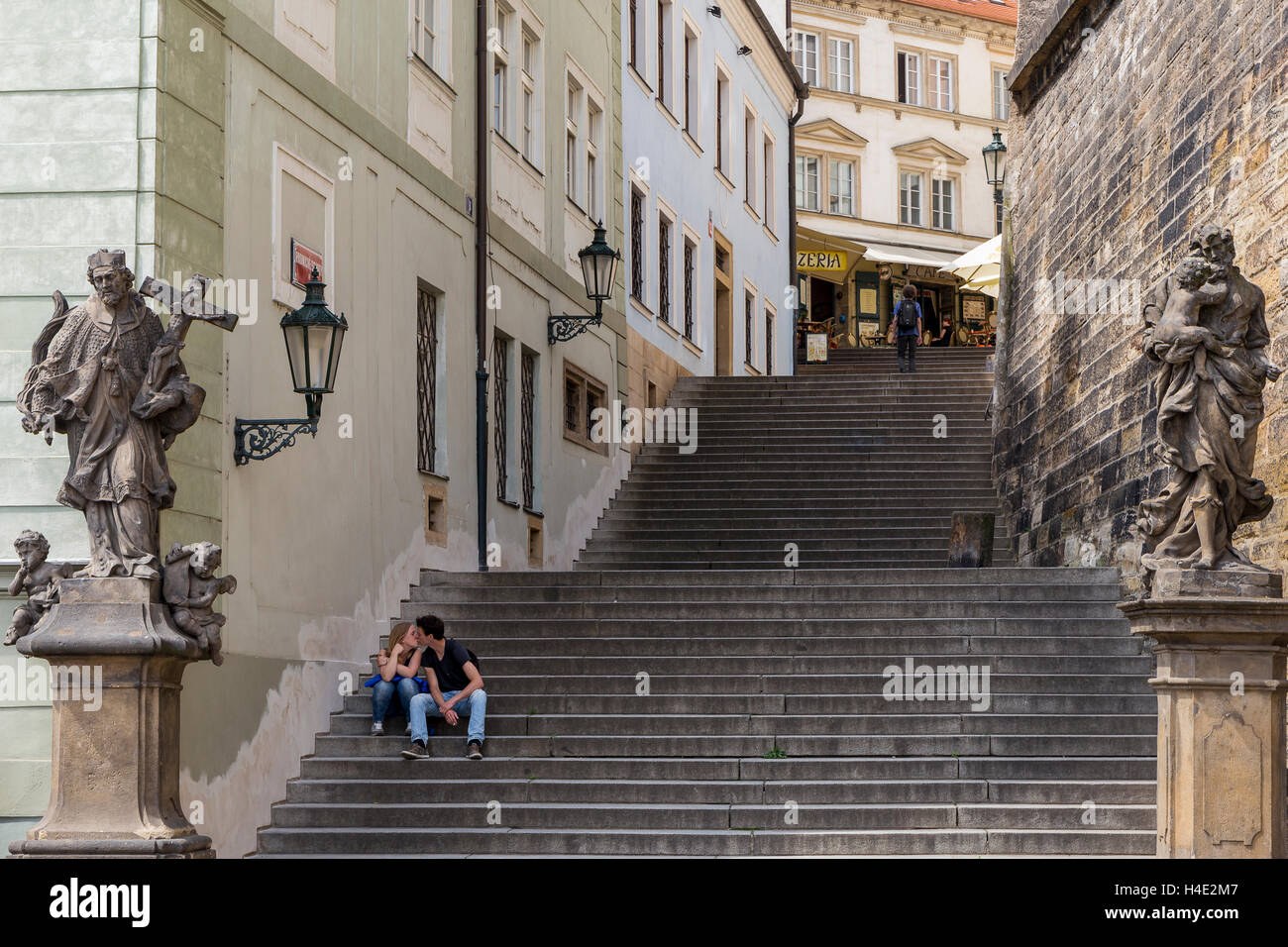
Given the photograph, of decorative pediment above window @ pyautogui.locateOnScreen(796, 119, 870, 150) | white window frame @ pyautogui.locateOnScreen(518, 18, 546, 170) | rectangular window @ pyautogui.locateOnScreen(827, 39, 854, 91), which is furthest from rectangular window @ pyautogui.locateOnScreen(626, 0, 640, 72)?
rectangular window @ pyautogui.locateOnScreen(827, 39, 854, 91)

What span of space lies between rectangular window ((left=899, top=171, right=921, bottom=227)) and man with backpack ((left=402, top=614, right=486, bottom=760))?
38.0 meters

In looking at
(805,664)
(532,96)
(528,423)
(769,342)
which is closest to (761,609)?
(805,664)

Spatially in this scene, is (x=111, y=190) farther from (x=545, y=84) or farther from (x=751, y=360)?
(x=751, y=360)

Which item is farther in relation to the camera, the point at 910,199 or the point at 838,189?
the point at 910,199

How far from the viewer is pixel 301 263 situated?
12.9 meters

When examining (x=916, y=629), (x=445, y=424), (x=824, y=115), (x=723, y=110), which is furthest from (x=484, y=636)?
(x=824, y=115)

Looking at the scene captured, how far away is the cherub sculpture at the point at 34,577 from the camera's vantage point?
9.16 metres

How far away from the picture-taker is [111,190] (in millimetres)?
10648

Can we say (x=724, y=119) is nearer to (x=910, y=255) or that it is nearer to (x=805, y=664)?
(x=910, y=255)

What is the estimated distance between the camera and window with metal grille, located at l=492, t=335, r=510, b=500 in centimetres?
1778

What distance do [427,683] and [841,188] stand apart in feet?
122

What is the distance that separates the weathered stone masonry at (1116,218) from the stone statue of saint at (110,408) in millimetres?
5042

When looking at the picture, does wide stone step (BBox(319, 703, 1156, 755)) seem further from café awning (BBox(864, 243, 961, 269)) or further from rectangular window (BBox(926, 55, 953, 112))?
rectangular window (BBox(926, 55, 953, 112))

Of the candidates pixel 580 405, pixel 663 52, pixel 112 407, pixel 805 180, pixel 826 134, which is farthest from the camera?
pixel 826 134
